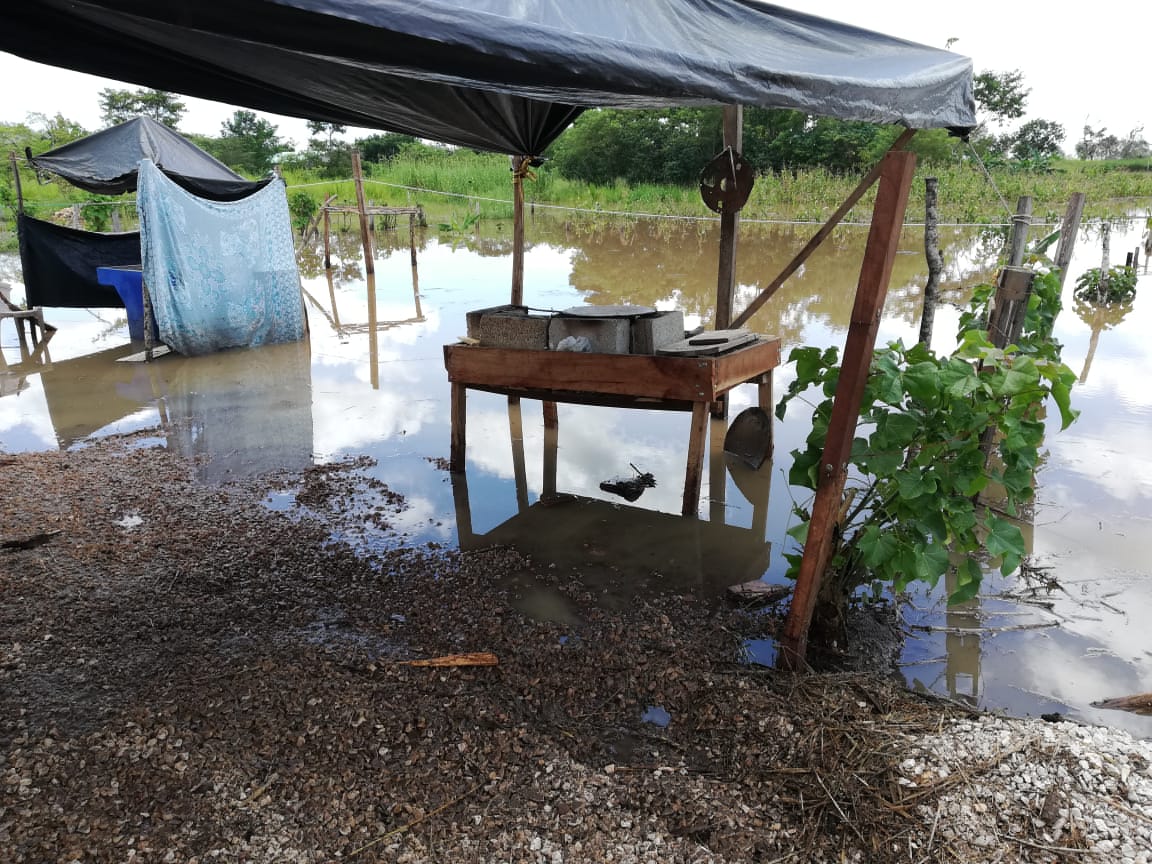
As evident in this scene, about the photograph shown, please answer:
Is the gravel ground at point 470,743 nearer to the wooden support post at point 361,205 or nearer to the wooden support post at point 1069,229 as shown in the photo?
the wooden support post at point 1069,229

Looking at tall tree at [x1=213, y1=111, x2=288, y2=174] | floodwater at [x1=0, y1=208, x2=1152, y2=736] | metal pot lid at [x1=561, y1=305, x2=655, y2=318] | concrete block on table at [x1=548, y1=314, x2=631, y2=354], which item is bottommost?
floodwater at [x1=0, y1=208, x2=1152, y2=736]

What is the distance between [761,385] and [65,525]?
460cm

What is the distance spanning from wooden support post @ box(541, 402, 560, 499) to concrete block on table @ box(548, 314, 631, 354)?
1.02m

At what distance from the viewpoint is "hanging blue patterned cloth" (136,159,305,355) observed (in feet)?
27.9

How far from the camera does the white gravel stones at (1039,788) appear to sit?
2.08 metres

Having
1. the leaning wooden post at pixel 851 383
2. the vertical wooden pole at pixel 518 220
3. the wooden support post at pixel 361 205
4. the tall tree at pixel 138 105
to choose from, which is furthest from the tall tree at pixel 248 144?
the leaning wooden post at pixel 851 383

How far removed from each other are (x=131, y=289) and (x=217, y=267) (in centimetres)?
154

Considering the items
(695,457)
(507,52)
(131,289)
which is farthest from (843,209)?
(131,289)

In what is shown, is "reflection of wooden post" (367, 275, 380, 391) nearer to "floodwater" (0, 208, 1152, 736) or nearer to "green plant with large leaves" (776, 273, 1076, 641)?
"floodwater" (0, 208, 1152, 736)

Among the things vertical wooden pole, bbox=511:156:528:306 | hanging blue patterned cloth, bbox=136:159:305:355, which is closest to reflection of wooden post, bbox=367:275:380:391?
hanging blue patterned cloth, bbox=136:159:305:355

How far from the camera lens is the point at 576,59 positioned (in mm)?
2314

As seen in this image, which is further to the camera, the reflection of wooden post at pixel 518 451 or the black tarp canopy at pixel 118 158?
the black tarp canopy at pixel 118 158

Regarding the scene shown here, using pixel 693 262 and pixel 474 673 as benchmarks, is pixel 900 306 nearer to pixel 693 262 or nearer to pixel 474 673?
pixel 693 262

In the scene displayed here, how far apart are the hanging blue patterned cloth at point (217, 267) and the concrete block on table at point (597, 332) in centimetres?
595
